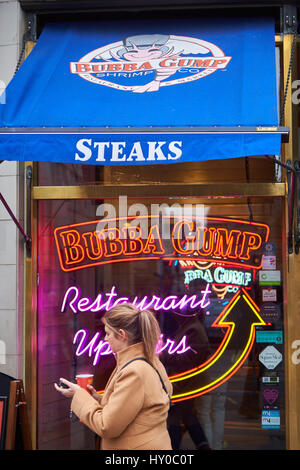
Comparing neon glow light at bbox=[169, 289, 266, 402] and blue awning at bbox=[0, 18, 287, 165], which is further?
neon glow light at bbox=[169, 289, 266, 402]

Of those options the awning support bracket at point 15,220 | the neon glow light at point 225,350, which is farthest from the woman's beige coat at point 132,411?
the awning support bracket at point 15,220

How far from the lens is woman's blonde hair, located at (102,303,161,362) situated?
3723mm

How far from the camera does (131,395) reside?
3.46 meters

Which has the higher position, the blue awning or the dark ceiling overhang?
the dark ceiling overhang

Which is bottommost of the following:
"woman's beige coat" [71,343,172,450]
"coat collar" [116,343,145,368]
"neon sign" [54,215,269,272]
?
"woman's beige coat" [71,343,172,450]

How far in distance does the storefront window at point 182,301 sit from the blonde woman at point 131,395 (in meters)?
1.61

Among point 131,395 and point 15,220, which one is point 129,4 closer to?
point 15,220

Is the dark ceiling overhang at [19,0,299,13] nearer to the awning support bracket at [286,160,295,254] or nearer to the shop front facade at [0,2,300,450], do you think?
the shop front facade at [0,2,300,450]


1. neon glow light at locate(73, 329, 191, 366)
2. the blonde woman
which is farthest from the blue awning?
neon glow light at locate(73, 329, 191, 366)

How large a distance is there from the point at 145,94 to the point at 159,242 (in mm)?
1433

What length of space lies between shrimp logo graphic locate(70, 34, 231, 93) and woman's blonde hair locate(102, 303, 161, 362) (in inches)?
91.2

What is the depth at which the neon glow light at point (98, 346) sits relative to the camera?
17.7ft

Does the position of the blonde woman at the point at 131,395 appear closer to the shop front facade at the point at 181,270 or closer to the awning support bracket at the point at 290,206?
A: the shop front facade at the point at 181,270
